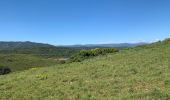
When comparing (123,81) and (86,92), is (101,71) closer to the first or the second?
(123,81)

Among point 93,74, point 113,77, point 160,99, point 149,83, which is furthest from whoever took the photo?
point 93,74

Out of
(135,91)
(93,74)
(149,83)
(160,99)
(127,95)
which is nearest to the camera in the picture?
(160,99)

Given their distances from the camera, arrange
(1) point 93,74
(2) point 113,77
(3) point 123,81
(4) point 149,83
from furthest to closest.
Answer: (1) point 93,74, (2) point 113,77, (3) point 123,81, (4) point 149,83

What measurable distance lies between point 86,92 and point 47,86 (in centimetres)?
382

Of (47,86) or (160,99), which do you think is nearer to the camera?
(160,99)

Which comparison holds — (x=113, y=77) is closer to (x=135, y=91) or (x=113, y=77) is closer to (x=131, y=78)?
(x=131, y=78)

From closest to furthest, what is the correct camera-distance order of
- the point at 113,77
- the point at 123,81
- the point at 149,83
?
the point at 149,83, the point at 123,81, the point at 113,77

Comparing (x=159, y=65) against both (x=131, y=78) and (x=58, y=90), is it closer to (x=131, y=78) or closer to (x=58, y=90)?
(x=131, y=78)

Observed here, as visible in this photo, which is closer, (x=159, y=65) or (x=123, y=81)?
(x=123, y=81)

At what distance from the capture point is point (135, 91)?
53.4ft

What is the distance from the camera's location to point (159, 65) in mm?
24156

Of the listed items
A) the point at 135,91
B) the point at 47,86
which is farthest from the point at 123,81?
the point at 47,86

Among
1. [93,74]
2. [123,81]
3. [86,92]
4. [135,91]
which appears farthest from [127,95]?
[93,74]

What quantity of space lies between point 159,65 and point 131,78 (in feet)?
17.0
